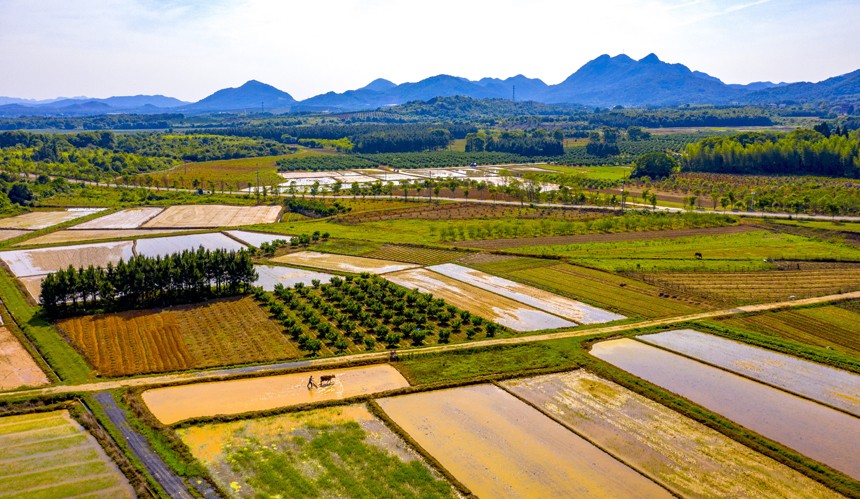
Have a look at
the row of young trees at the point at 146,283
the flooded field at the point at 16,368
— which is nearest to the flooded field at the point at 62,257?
the row of young trees at the point at 146,283

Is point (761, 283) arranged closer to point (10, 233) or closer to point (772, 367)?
point (772, 367)

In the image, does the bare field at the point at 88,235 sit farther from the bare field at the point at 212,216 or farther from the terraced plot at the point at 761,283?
the terraced plot at the point at 761,283

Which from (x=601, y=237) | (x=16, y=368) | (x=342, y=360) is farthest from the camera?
(x=601, y=237)

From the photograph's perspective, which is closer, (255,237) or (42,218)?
(255,237)

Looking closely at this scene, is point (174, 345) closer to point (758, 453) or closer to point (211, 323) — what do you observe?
point (211, 323)

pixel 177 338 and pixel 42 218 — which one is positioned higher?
pixel 42 218

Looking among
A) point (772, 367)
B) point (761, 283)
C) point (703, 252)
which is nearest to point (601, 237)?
point (703, 252)
